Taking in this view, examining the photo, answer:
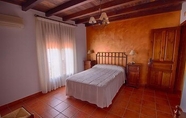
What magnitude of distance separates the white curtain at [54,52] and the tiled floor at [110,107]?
58 centimetres

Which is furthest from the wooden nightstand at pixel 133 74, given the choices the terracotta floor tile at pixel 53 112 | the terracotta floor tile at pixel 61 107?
the terracotta floor tile at pixel 53 112

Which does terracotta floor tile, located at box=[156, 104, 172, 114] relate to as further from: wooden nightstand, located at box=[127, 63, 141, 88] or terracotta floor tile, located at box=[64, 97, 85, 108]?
terracotta floor tile, located at box=[64, 97, 85, 108]

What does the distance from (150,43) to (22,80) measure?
13.9ft

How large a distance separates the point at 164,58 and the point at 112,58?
191cm

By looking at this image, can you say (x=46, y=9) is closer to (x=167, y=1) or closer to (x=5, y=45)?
(x=5, y=45)

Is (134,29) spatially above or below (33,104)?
above

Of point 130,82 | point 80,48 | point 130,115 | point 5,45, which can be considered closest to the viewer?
point 130,115

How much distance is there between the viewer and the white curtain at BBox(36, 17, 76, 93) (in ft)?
9.65

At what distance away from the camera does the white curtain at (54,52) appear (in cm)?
294

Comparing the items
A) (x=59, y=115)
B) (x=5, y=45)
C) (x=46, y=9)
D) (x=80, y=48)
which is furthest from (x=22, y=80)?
(x=80, y=48)

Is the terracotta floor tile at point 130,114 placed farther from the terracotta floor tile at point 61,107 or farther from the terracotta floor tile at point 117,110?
the terracotta floor tile at point 61,107

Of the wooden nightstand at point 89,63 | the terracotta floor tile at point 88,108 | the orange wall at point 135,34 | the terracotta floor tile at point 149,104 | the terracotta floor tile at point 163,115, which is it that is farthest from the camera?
the wooden nightstand at point 89,63

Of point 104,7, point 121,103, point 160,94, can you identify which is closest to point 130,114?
point 121,103

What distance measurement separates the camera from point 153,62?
322cm
